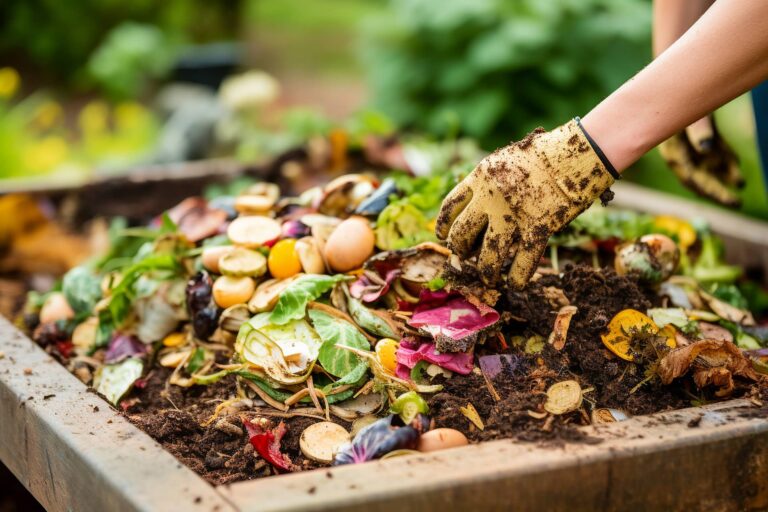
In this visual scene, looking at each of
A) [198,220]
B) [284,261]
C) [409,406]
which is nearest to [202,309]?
[284,261]

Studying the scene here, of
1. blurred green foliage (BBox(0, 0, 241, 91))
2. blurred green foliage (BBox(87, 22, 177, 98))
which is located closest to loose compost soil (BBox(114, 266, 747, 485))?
blurred green foliage (BBox(87, 22, 177, 98))

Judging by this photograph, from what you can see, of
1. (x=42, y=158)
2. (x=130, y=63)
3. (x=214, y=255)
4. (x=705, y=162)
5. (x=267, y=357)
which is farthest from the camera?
(x=130, y=63)

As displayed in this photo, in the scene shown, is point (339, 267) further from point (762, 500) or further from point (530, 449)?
point (762, 500)

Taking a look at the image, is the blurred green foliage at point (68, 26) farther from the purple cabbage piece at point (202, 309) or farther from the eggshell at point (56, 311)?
the purple cabbage piece at point (202, 309)

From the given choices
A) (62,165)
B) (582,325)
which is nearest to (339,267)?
(582,325)

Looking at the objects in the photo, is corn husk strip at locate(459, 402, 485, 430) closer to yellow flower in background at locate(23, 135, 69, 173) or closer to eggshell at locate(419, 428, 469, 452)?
eggshell at locate(419, 428, 469, 452)

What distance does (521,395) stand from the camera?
170 cm

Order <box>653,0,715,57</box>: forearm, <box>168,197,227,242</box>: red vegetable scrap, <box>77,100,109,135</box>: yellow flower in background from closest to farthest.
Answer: <box>168,197,227,242</box>: red vegetable scrap < <box>653,0,715,57</box>: forearm < <box>77,100,109,135</box>: yellow flower in background

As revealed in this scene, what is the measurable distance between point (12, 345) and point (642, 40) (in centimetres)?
405

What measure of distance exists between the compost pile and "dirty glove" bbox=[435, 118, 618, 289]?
0.37 ft

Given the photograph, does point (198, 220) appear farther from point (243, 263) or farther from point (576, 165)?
point (576, 165)

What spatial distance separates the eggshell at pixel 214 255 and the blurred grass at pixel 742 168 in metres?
3.50

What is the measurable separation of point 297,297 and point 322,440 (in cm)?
38

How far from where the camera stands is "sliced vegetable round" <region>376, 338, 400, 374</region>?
6.07 ft
